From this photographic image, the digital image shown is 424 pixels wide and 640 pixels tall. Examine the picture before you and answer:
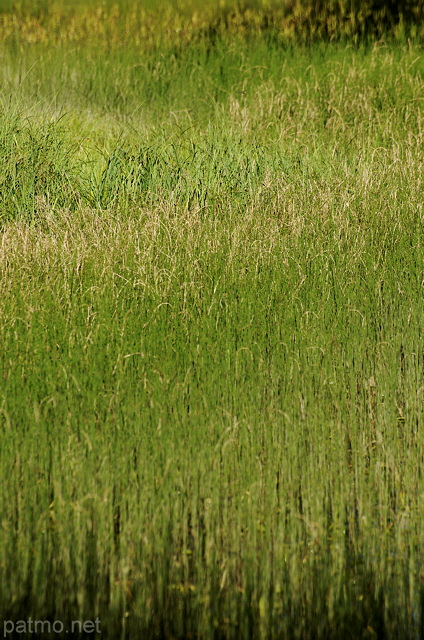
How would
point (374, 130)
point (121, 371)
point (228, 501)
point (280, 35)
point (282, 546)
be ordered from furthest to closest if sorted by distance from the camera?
1. point (280, 35)
2. point (374, 130)
3. point (121, 371)
4. point (228, 501)
5. point (282, 546)

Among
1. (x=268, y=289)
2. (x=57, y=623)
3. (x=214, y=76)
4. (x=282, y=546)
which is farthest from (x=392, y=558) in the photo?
(x=214, y=76)

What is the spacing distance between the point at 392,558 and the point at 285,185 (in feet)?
13.6

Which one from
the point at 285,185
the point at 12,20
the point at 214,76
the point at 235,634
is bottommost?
the point at 235,634

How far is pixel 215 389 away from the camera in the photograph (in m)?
3.98

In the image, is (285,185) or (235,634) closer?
(235,634)

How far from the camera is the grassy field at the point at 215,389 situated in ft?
9.59

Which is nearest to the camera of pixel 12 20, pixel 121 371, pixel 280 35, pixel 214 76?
pixel 121 371

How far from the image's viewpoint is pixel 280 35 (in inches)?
475

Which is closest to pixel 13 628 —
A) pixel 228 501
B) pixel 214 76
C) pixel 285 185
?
pixel 228 501

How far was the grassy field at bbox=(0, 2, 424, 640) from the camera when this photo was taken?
9.59 ft

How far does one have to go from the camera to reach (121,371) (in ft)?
13.0

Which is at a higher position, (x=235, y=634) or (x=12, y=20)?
(x=12, y=20)

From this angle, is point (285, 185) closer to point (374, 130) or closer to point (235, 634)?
point (374, 130)

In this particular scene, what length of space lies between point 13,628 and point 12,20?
12.5 m
